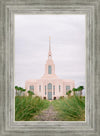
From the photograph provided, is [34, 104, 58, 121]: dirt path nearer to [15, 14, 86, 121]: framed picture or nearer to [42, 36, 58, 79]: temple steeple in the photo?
[15, 14, 86, 121]: framed picture

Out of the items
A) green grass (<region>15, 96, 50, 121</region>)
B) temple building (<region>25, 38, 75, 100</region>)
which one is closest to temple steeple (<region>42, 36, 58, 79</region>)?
temple building (<region>25, 38, 75, 100</region>)

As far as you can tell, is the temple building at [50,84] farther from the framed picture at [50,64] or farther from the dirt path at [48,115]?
the dirt path at [48,115]

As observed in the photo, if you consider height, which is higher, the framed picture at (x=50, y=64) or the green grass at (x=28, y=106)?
the framed picture at (x=50, y=64)

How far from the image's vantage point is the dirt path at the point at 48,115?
1661mm

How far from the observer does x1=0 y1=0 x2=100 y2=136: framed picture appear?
5.22ft

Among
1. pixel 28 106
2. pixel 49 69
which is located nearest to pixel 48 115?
pixel 28 106

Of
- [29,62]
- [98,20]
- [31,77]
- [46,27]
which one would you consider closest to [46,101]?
[31,77]

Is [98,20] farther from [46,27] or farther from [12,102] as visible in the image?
[12,102]

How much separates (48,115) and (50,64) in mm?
548

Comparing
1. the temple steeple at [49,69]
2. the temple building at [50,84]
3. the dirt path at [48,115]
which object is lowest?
the dirt path at [48,115]

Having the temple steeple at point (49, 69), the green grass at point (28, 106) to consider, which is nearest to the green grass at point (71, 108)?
the green grass at point (28, 106)

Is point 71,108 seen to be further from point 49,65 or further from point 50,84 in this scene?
point 49,65

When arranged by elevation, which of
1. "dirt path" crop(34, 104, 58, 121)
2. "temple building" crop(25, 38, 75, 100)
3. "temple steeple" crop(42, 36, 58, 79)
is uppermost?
"temple steeple" crop(42, 36, 58, 79)

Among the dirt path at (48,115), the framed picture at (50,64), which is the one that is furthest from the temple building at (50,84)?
the dirt path at (48,115)
